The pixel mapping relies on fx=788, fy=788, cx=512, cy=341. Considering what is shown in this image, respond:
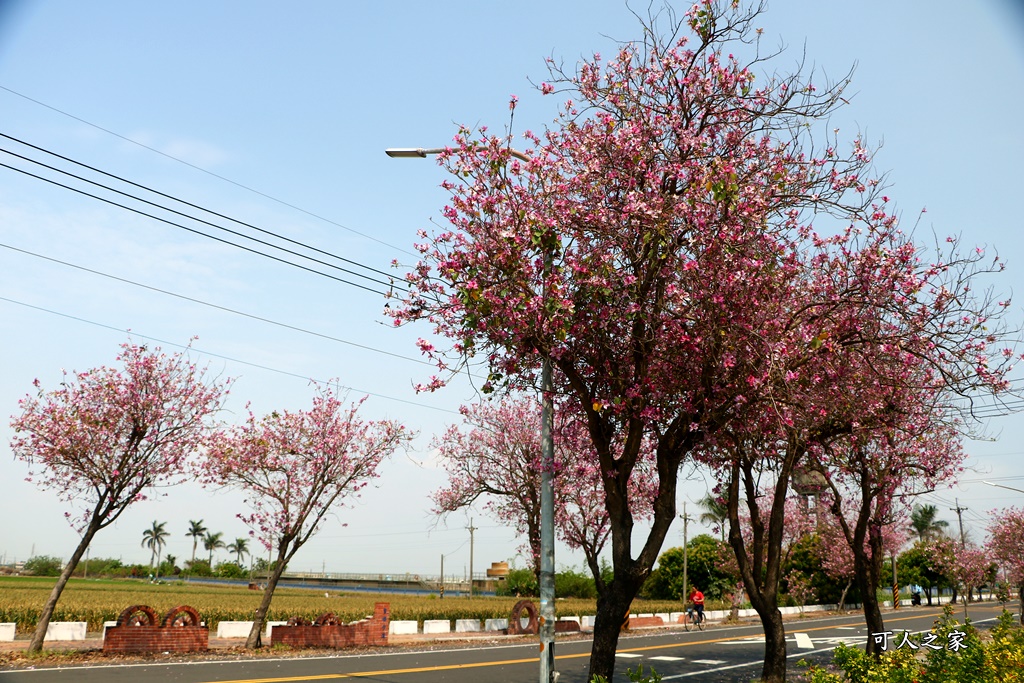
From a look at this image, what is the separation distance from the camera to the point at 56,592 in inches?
766

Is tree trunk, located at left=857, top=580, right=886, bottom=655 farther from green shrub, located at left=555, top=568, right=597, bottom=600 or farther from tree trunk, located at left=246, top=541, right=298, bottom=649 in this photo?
green shrub, located at left=555, top=568, right=597, bottom=600

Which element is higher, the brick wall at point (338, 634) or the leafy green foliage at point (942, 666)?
the leafy green foliage at point (942, 666)

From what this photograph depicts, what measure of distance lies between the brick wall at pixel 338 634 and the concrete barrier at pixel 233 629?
12.5 ft

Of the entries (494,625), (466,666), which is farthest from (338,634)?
(494,625)

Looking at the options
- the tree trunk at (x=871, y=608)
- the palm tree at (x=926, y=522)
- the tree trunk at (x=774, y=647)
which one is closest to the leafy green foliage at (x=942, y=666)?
the tree trunk at (x=774, y=647)

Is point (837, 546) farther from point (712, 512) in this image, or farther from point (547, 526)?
point (547, 526)

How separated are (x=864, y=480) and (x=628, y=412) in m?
9.43

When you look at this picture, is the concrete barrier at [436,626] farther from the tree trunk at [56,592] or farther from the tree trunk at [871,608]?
the tree trunk at [871,608]

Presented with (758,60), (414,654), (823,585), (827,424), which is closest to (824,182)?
(758,60)

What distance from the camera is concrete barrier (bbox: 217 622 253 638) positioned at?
1051 inches

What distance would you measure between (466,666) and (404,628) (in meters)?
12.0

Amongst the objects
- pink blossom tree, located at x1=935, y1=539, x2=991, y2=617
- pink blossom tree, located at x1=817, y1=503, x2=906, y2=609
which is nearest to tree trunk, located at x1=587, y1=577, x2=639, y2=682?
pink blossom tree, located at x1=935, y1=539, x2=991, y2=617

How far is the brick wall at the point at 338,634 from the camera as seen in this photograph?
23453 millimetres

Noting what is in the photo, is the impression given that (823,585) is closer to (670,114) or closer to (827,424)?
(827,424)
